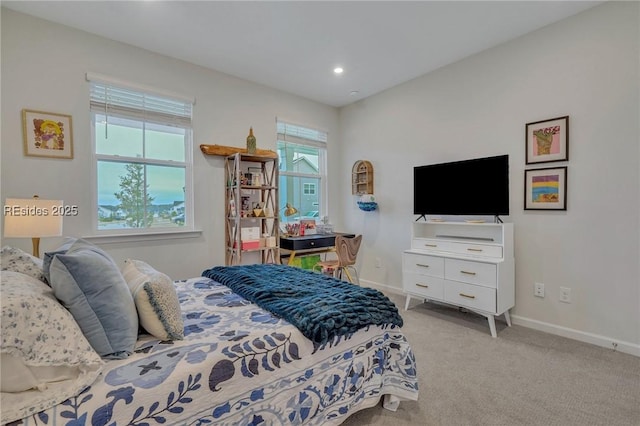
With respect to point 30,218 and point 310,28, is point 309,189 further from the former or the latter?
point 30,218

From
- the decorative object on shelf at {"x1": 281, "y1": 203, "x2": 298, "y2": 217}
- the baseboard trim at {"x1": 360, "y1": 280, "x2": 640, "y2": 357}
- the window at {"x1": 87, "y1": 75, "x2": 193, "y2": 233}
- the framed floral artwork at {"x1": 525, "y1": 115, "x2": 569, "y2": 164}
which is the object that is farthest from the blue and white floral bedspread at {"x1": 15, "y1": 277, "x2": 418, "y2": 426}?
the decorative object on shelf at {"x1": 281, "y1": 203, "x2": 298, "y2": 217}

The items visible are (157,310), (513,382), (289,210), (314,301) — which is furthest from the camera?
(289,210)

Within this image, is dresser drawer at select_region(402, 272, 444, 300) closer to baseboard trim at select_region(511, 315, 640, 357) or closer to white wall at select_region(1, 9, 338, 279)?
baseboard trim at select_region(511, 315, 640, 357)

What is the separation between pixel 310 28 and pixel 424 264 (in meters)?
2.45

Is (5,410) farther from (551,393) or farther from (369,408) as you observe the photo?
(551,393)

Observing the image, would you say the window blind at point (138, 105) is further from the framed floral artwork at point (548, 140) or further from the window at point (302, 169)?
the framed floral artwork at point (548, 140)

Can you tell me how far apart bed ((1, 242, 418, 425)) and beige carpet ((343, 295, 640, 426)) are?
0.27 m

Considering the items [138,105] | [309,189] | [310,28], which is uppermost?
[310,28]

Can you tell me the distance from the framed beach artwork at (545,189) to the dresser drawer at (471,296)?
0.88 metres

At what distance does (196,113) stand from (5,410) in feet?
9.84

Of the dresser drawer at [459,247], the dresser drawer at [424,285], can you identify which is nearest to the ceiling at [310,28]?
the dresser drawer at [459,247]

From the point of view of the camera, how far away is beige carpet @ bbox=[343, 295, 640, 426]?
164 centimetres

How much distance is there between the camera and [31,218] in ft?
6.73

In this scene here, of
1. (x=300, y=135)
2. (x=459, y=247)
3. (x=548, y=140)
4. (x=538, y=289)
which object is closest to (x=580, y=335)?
→ (x=538, y=289)
